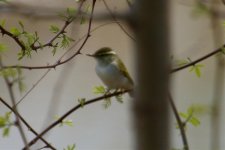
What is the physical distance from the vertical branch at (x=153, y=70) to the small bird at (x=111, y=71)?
4.89ft

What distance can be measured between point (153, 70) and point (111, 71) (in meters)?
1.67

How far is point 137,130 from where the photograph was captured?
1.36 ft

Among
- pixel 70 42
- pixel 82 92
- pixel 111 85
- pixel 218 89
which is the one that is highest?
pixel 82 92

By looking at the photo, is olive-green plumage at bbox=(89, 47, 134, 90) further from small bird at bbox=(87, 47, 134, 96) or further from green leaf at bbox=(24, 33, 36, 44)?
green leaf at bbox=(24, 33, 36, 44)

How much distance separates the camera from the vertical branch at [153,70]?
1.33ft

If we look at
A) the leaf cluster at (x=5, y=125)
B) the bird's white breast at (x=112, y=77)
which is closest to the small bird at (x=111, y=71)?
the bird's white breast at (x=112, y=77)

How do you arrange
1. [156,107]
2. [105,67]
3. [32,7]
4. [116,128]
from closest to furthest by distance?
[156,107]
[32,7]
[105,67]
[116,128]

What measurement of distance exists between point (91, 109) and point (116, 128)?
9.2 inches

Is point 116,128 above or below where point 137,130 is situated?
above

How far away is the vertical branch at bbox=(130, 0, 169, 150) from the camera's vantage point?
0.41m

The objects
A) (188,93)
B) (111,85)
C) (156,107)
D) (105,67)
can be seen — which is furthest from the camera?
(188,93)

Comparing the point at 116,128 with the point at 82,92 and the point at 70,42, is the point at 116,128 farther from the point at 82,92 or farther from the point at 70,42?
the point at 70,42

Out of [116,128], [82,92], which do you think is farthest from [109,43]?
[116,128]

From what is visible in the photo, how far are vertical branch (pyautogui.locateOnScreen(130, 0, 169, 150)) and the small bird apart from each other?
4.89 ft
